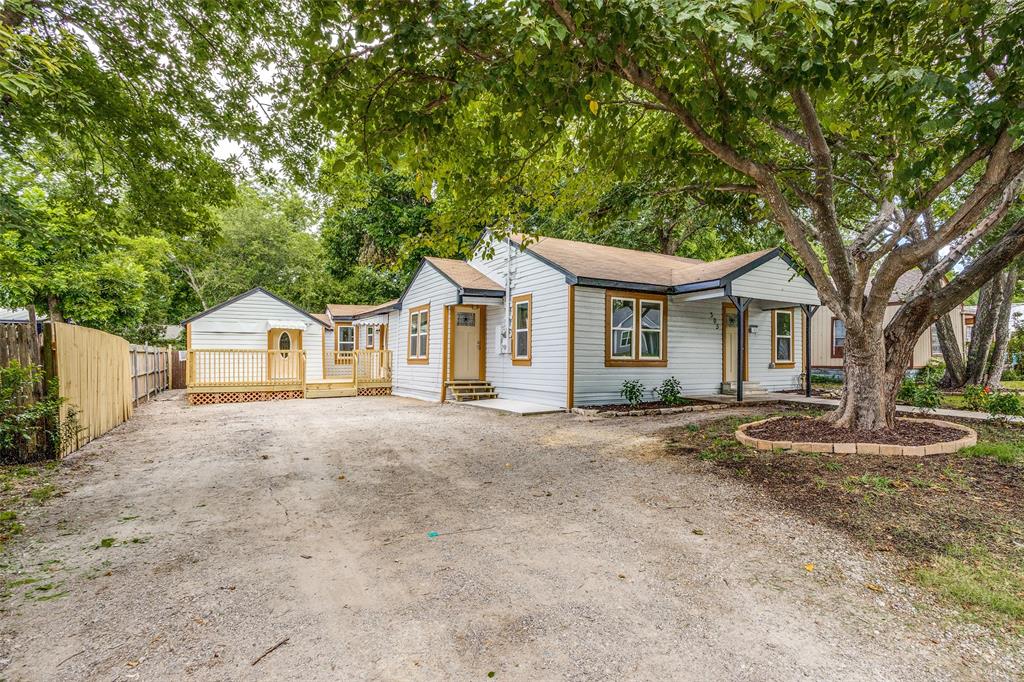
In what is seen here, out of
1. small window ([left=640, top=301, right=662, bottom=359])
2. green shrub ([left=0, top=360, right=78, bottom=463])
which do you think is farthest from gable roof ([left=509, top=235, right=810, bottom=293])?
green shrub ([left=0, top=360, right=78, bottom=463])

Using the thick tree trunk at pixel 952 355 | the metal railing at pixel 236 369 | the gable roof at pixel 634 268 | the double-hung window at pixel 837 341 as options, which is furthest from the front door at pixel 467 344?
the double-hung window at pixel 837 341

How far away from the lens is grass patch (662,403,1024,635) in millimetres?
Result: 2879

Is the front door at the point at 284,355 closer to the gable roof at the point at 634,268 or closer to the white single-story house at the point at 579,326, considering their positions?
the white single-story house at the point at 579,326

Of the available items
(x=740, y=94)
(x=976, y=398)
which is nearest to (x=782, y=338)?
(x=976, y=398)

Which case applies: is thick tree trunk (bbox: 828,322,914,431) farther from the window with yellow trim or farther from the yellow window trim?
the window with yellow trim

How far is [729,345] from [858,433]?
764 centimetres

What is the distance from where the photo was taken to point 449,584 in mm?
2947

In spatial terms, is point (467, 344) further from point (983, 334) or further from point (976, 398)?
point (983, 334)

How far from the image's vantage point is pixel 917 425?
277 inches

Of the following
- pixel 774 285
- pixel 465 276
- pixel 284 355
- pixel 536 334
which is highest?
pixel 465 276

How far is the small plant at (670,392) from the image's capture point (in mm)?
11680

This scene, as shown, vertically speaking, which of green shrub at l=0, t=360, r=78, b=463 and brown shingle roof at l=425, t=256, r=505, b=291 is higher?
brown shingle roof at l=425, t=256, r=505, b=291

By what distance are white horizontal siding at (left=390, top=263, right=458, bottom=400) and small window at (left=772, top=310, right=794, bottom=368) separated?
926 cm

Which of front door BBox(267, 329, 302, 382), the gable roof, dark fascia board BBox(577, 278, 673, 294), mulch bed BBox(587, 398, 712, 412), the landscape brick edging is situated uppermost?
the gable roof
